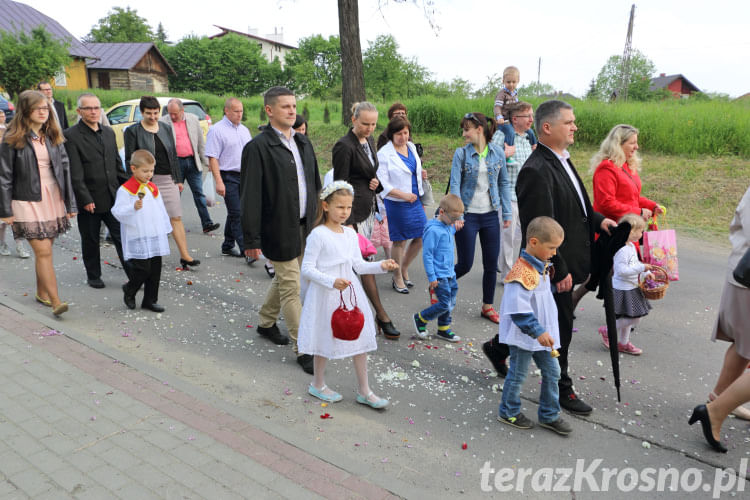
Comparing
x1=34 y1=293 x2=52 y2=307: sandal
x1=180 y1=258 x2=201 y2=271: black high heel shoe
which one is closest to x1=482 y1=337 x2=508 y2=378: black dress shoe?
x1=180 y1=258 x2=201 y2=271: black high heel shoe

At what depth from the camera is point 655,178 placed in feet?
45.4

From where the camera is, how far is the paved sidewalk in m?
3.22

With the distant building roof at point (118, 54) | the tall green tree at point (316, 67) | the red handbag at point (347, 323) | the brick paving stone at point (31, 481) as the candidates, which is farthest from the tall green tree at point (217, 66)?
the brick paving stone at point (31, 481)

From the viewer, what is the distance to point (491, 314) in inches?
243

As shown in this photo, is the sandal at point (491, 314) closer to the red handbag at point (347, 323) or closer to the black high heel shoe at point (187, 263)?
the red handbag at point (347, 323)

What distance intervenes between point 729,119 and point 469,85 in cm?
3453

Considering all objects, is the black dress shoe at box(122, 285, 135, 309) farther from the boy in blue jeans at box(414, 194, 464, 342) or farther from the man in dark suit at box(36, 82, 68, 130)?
the man in dark suit at box(36, 82, 68, 130)

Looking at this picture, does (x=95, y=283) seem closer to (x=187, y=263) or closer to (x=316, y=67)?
(x=187, y=263)

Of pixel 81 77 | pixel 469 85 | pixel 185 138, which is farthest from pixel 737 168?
pixel 81 77

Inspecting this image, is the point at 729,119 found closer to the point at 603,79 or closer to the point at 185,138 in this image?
the point at 185,138

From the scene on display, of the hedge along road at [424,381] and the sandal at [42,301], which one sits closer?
the hedge along road at [424,381]

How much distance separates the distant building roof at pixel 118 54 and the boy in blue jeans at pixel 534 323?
70.6 meters

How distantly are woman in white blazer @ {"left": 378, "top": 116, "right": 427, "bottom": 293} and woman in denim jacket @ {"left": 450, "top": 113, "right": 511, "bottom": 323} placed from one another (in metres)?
0.52

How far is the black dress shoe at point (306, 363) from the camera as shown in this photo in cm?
492
